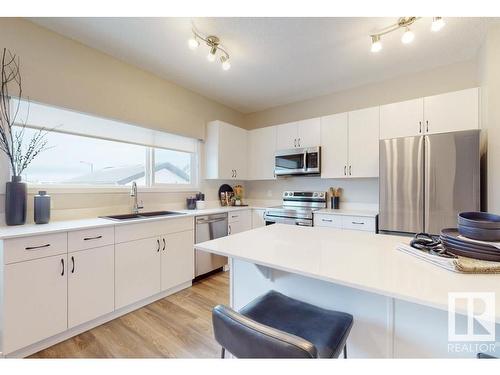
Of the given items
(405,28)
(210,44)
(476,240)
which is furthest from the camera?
(210,44)

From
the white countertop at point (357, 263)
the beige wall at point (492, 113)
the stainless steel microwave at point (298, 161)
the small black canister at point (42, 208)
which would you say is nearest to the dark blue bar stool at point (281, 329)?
the white countertop at point (357, 263)

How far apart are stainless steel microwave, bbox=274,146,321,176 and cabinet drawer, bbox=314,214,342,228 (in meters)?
0.67

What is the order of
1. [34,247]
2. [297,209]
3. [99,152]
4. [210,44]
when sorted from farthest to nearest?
[297,209], [99,152], [210,44], [34,247]

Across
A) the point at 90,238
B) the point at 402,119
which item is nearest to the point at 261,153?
the point at 402,119

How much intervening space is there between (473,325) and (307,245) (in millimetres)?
733

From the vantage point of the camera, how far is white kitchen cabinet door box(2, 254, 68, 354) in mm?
1520

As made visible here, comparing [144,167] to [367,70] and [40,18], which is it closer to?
[40,18]

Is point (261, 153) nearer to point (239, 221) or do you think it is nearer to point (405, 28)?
point (239, 221)

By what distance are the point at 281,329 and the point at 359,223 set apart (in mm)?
2121

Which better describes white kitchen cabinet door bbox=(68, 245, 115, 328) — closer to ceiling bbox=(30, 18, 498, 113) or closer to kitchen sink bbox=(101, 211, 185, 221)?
kitchen sink bbox=(101, 211, 185, 221)

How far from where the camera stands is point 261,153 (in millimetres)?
3936

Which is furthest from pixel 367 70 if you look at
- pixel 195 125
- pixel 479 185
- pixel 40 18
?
pixel 40 18

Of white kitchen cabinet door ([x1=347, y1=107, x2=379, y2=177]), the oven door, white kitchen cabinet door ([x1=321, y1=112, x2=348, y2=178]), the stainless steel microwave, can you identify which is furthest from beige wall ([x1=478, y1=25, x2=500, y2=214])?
the oven door

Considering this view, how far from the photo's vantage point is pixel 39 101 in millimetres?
2018
